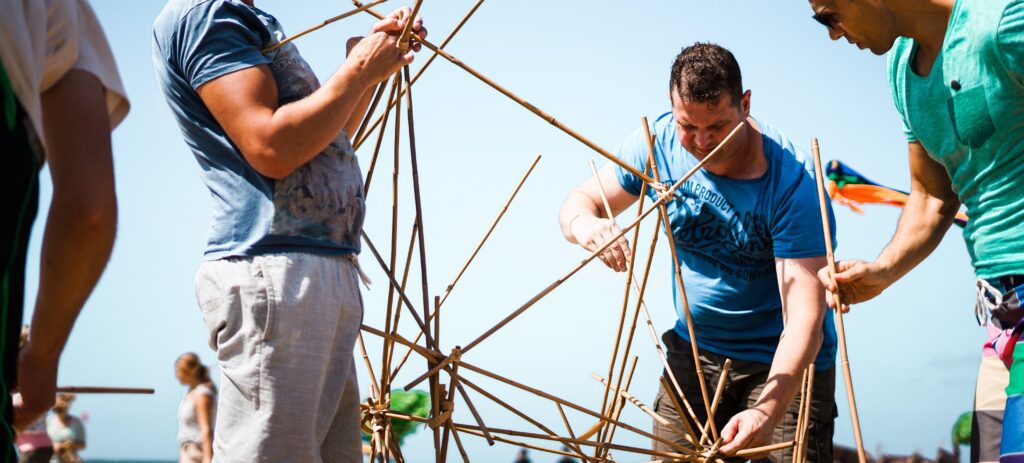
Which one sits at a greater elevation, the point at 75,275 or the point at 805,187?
the point at 805,187

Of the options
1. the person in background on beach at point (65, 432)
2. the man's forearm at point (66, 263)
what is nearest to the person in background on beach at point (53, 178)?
the man's forearm at point (66, 263)

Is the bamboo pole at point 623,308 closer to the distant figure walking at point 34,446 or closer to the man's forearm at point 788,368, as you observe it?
the man's forearm at point 788,368

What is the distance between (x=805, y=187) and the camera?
247cm

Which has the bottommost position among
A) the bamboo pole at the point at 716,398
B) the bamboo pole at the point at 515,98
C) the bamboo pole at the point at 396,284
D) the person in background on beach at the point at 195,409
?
the person in background on beach at the point at 195,409

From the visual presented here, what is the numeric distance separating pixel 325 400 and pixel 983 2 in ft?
3.97

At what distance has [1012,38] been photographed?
5.12 feet

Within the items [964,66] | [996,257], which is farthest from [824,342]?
[964,66]

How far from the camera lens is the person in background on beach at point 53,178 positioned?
1.02m

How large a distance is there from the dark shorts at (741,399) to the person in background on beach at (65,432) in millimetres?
4189

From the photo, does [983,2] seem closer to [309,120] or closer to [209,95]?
[309,120]

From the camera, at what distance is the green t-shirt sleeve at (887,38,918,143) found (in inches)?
72.3

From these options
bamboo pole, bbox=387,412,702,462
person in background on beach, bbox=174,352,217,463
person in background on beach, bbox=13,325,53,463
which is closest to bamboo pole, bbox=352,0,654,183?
bamboo pole, bbox=387,412,702,462

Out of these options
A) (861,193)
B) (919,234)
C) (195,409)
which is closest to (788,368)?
(919,234)

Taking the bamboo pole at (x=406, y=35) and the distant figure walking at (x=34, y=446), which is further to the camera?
the distant figure walking at (x=34, y=446)
